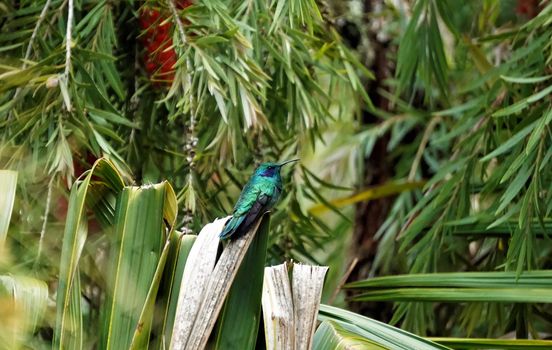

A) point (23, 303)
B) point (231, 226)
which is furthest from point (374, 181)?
point (23, 303)

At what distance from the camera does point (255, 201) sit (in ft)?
7.15

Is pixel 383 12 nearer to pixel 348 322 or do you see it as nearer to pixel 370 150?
pixel 370 150

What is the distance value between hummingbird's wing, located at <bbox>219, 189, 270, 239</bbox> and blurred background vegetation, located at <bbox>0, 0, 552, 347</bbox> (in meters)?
0.35

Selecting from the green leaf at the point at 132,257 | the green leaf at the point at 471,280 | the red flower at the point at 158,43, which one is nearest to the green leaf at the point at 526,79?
the green leaf at the point at 471,280

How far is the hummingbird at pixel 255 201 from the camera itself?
76.4 inches

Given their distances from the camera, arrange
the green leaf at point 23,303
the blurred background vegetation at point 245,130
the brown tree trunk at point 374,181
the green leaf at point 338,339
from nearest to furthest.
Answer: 1. the green leaf at point 23,303
2. the green leaf at point 338,339
3. the blurred background vegetation at point 245,130
4. the brown tree trunk at point 374,181

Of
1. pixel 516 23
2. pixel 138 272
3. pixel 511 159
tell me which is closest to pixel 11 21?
pixel 138 272

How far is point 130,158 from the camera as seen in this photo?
10.7ft

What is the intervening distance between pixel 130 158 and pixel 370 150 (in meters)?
2.15

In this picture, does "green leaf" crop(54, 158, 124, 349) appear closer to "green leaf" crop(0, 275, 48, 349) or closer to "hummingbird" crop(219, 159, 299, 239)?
"green leaf" crop(0, 275, 48, 349)

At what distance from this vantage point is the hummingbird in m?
1.94

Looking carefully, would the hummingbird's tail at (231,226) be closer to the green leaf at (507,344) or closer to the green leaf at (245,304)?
the green leaf at (245,304)

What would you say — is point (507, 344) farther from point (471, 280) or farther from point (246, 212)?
point (246, 212)

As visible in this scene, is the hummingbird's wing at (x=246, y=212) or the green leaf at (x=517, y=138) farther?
the green leaf at (x=517, y=138)
